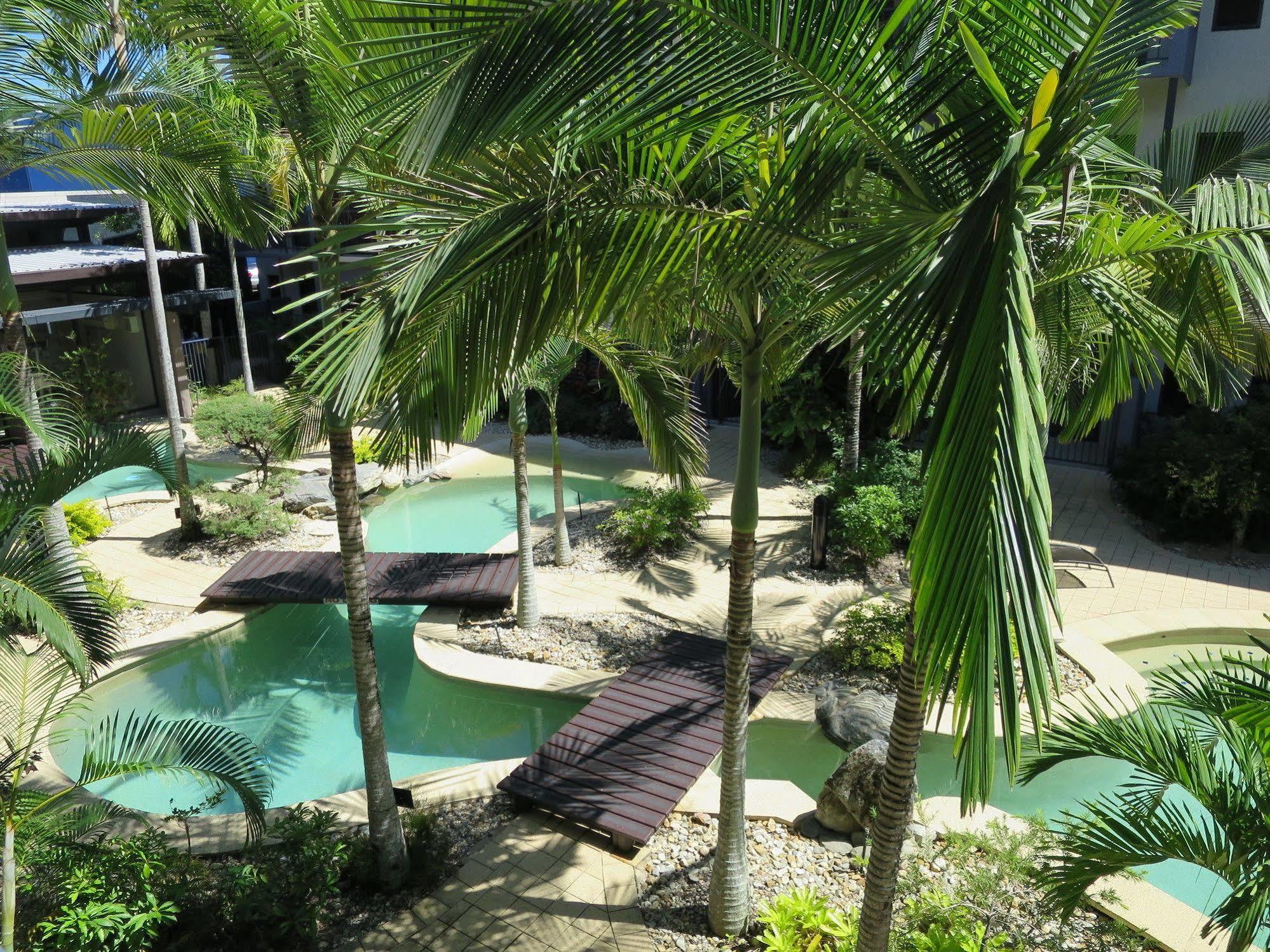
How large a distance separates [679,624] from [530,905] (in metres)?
4.39

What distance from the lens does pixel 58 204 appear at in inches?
719

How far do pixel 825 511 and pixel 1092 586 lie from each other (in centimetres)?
322

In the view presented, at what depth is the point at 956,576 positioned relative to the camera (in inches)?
73.4

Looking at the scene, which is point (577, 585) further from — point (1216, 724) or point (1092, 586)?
point (1216, 724)

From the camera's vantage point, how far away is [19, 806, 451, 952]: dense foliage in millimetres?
4453

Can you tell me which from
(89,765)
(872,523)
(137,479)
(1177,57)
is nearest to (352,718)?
(89,765)

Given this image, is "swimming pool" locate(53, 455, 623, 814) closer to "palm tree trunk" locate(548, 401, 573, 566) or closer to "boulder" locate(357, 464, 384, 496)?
"palm tree trunk" locate(548, 401, 573, 566)

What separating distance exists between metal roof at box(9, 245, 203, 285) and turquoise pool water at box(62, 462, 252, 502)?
11.7ft

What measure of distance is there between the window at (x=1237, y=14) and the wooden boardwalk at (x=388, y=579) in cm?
1284

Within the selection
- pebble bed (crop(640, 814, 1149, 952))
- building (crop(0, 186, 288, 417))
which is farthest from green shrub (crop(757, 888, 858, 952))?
building (crop(0, 186, 288, 417))

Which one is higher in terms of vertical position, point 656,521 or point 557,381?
point 557,381

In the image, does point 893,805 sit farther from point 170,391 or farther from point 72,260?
point 72,260

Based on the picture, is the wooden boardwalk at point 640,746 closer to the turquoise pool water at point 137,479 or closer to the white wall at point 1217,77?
the turquoise pool water at point 137,479

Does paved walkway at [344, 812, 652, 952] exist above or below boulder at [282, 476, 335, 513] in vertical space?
below
